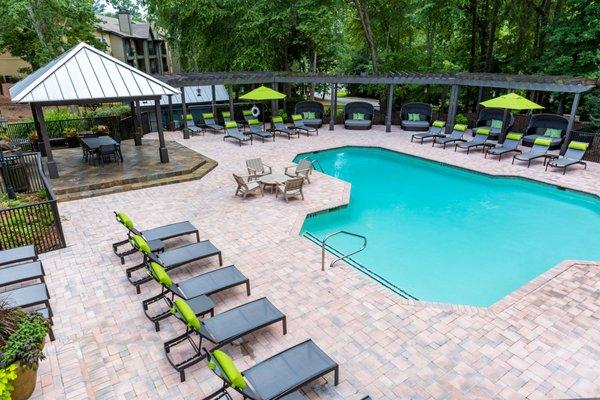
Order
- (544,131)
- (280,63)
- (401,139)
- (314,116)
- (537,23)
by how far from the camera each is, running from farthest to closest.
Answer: (280,63) < (314,116) < (537,23) < (401,139) < (544,131)

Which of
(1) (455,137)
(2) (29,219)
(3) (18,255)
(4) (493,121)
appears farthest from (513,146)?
(3) (18,255)

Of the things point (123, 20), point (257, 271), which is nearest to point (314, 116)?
point (257, 271)

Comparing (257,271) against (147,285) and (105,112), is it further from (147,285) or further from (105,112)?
(105,112)

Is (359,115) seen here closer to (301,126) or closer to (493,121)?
(301,126)

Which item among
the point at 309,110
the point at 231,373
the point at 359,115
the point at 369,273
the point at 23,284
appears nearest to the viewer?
the point at 231,373

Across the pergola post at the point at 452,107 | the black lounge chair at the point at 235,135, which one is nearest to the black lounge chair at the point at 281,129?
the black lounge chair at the point at 235,135

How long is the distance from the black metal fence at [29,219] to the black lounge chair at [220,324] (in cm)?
436

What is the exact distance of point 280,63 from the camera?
26500mm

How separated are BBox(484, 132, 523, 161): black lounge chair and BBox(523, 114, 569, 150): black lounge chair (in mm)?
1490

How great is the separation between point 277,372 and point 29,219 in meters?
6.41

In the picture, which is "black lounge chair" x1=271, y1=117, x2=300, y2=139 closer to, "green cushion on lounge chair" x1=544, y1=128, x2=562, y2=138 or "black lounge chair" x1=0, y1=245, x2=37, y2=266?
"green cushion on lounge chair" x1=544, y1=128, x2=562, y2=138

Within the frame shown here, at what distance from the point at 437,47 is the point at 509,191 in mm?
18213

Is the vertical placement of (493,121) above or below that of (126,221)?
above

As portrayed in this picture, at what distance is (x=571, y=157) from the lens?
1484 centimetres
